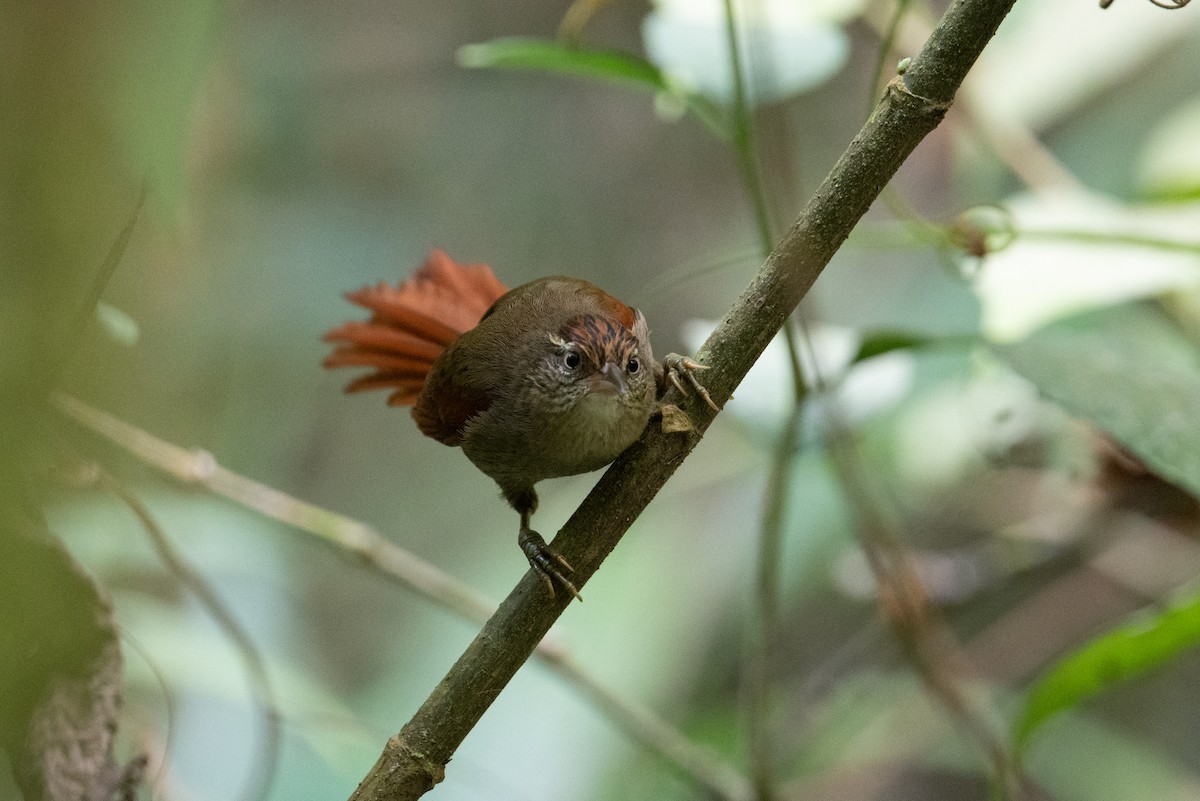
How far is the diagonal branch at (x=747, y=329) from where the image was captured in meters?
1.21

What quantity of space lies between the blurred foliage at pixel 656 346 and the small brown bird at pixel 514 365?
0.31 metres

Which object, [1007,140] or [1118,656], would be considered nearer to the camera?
[1118,656]

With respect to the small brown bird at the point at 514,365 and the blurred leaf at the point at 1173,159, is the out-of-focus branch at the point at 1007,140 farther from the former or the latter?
the small brown bird at the point at 514,365

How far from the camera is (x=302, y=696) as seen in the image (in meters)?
2.59

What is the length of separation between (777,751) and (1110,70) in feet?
8.39

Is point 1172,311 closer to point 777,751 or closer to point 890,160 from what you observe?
point 777,751

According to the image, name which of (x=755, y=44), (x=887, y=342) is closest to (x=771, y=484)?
(x=887, y=342)

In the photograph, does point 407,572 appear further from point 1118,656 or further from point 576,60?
point 1118,656

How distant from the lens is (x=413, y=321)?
1.91 meters

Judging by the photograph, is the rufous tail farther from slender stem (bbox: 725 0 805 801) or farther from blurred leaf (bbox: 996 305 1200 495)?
blurred leaf (bbox: 996 305 1200 495)

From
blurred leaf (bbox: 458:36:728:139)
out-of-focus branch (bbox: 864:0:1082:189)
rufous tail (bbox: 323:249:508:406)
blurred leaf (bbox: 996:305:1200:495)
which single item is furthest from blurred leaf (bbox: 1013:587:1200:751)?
out-of-focus branch (bbox: 864:0:1082:189)

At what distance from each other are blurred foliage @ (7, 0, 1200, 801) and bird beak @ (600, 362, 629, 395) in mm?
365

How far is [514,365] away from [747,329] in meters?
0.59

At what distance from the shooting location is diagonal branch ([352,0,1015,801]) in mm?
1210
